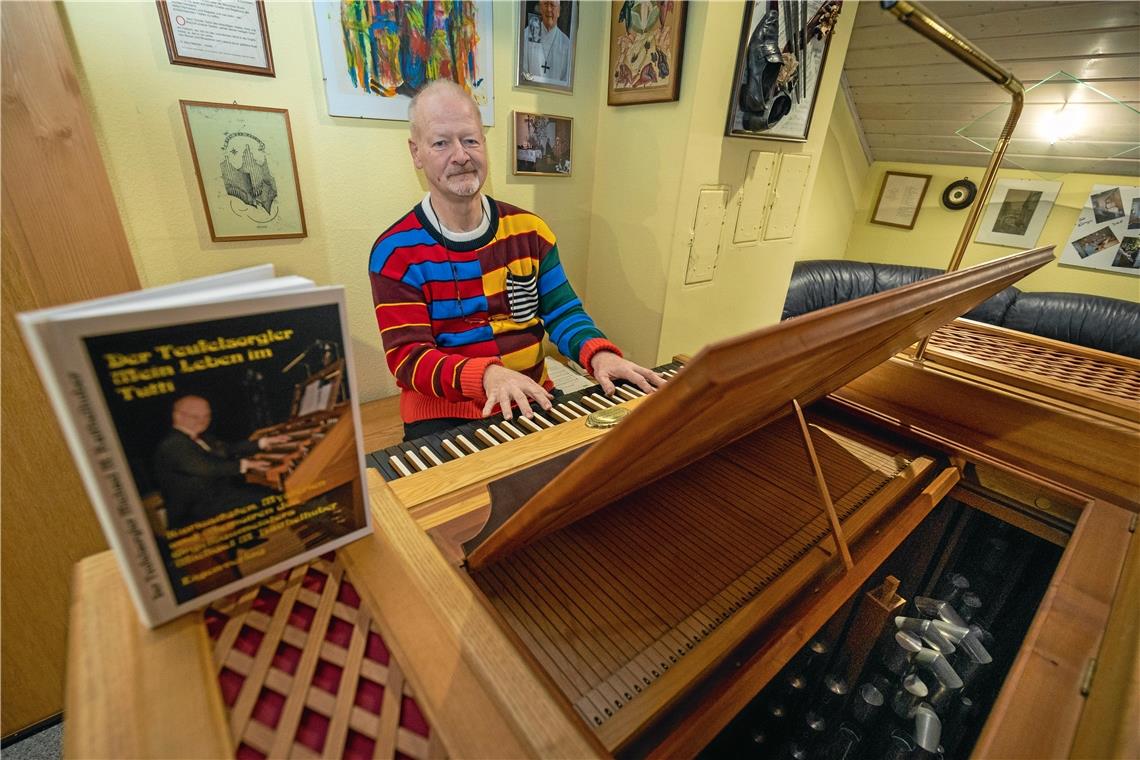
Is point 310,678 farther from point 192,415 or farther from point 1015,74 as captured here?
point 1015,74

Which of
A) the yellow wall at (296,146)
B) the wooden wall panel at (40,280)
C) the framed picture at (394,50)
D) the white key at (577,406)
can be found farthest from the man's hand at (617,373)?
the framed picture at (394,50)

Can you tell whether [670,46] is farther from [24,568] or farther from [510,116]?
[24,568]

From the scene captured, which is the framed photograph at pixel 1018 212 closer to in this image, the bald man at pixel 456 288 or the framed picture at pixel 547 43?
the framed picture at pixel 547 43

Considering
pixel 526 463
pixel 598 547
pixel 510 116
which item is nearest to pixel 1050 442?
pixel 598 547

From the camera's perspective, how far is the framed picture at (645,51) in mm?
2477

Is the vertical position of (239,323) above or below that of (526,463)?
above

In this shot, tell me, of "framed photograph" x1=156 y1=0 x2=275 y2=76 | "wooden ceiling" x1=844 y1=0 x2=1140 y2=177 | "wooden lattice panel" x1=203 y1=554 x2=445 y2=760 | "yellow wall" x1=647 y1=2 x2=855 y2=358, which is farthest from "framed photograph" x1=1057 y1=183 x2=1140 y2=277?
"wooden lattice panel" x1=203 y1=554 x2=445 y2=760

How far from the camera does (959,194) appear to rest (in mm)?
5613

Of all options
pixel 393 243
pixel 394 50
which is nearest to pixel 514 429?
pixel 393 243

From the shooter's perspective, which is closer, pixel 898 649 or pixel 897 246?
pixel 898 649

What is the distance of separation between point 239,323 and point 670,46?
2773 mm

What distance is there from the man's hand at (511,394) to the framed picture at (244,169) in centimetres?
150

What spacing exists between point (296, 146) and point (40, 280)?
120 centimetres

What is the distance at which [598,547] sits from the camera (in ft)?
2.88
